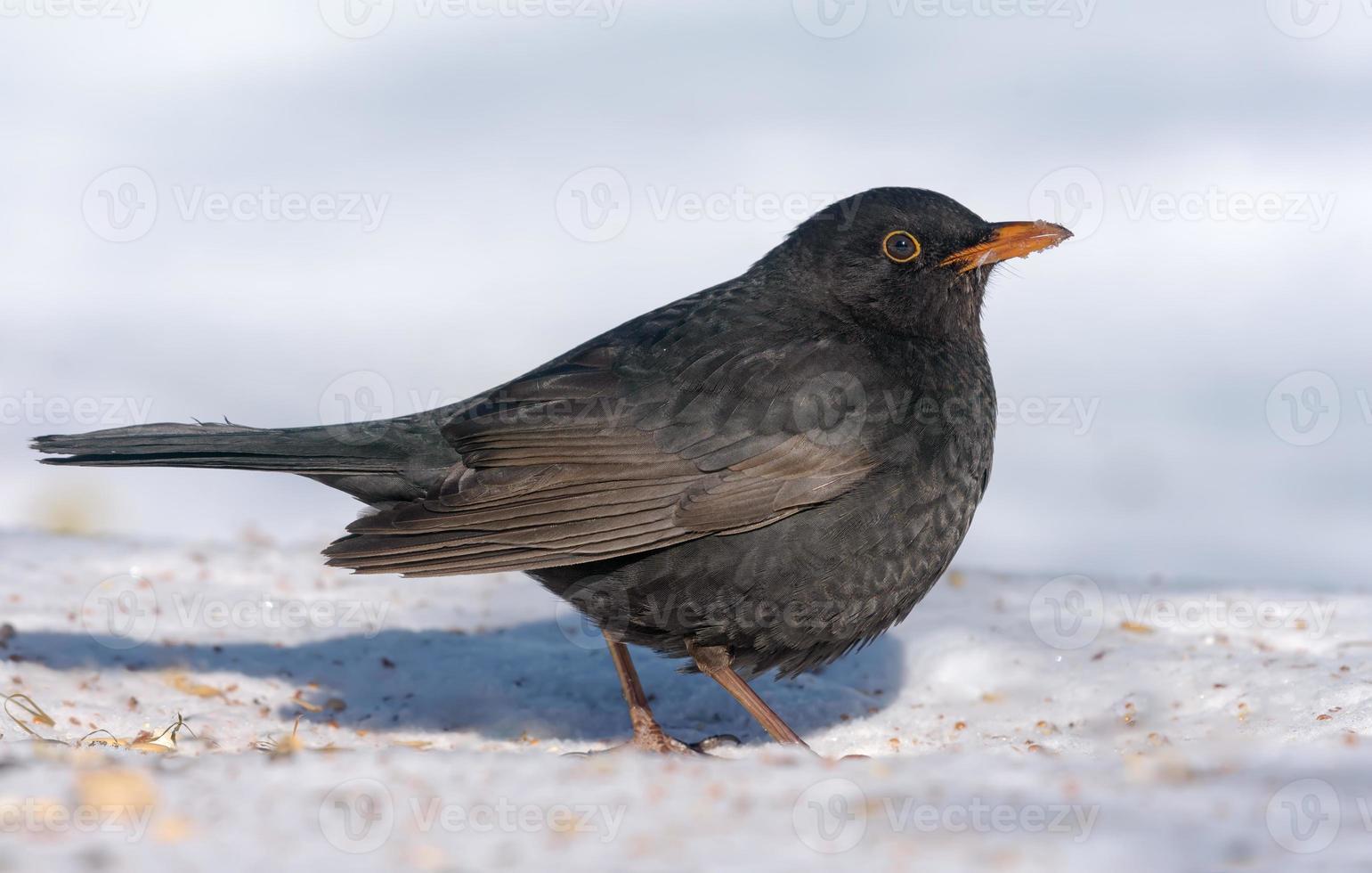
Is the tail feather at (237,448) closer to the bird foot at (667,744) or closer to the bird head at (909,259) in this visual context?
the bird foot at (667,744)

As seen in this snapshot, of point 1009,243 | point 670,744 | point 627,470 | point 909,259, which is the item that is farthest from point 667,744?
point 1009,243

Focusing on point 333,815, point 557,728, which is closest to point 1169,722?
point 557,728

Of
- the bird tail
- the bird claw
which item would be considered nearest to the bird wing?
the bird tail

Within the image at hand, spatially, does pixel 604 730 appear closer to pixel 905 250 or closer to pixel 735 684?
pixel 735 684

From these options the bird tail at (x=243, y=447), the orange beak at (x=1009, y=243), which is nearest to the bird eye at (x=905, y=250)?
the orange beak at (x=1009, y=243)

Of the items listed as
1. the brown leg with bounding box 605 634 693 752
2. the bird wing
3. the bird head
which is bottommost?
the brown leg with bounding box 605 634 693 752

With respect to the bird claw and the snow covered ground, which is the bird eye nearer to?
the snow covered ground
